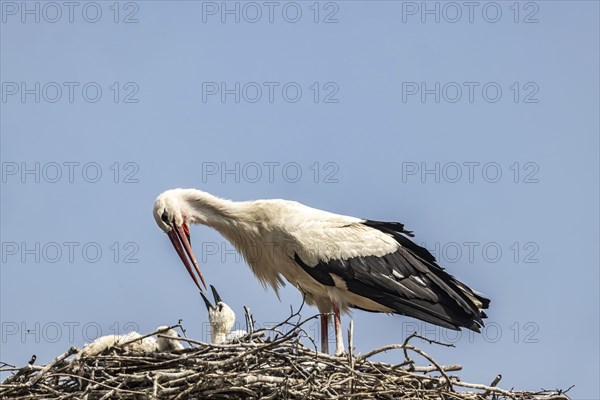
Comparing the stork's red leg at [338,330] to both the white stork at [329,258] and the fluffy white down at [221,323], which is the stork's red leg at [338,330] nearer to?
the white stork at [329,258]

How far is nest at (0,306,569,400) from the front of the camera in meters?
8.20

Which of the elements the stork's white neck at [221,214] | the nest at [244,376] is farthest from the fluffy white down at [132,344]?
the stork's white neck at [221,214]

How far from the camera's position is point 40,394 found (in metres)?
8.47

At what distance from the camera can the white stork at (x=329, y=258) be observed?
402 inches

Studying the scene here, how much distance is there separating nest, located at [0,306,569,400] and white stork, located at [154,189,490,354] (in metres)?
1.51

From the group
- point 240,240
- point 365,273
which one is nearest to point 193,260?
point 240,240

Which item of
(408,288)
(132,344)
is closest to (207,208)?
(408,288)

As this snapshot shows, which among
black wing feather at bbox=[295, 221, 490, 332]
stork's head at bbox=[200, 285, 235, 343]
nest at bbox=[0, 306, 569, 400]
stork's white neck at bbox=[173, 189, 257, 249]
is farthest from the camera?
stork's white neck at bbox=[173, 189, 257, 249]

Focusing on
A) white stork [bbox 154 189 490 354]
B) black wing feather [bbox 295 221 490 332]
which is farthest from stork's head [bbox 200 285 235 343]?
black wing feather [bbox 295 221 490 332]

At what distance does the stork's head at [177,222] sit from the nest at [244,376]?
1714mm

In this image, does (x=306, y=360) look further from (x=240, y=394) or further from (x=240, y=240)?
(x=240, y=240)

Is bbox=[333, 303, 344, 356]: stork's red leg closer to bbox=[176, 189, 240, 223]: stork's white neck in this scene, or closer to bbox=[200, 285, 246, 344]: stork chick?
bbox=[200, 285, 246, 344]: stork chick

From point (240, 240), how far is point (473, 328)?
1.88 m

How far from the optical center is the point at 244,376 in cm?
822
